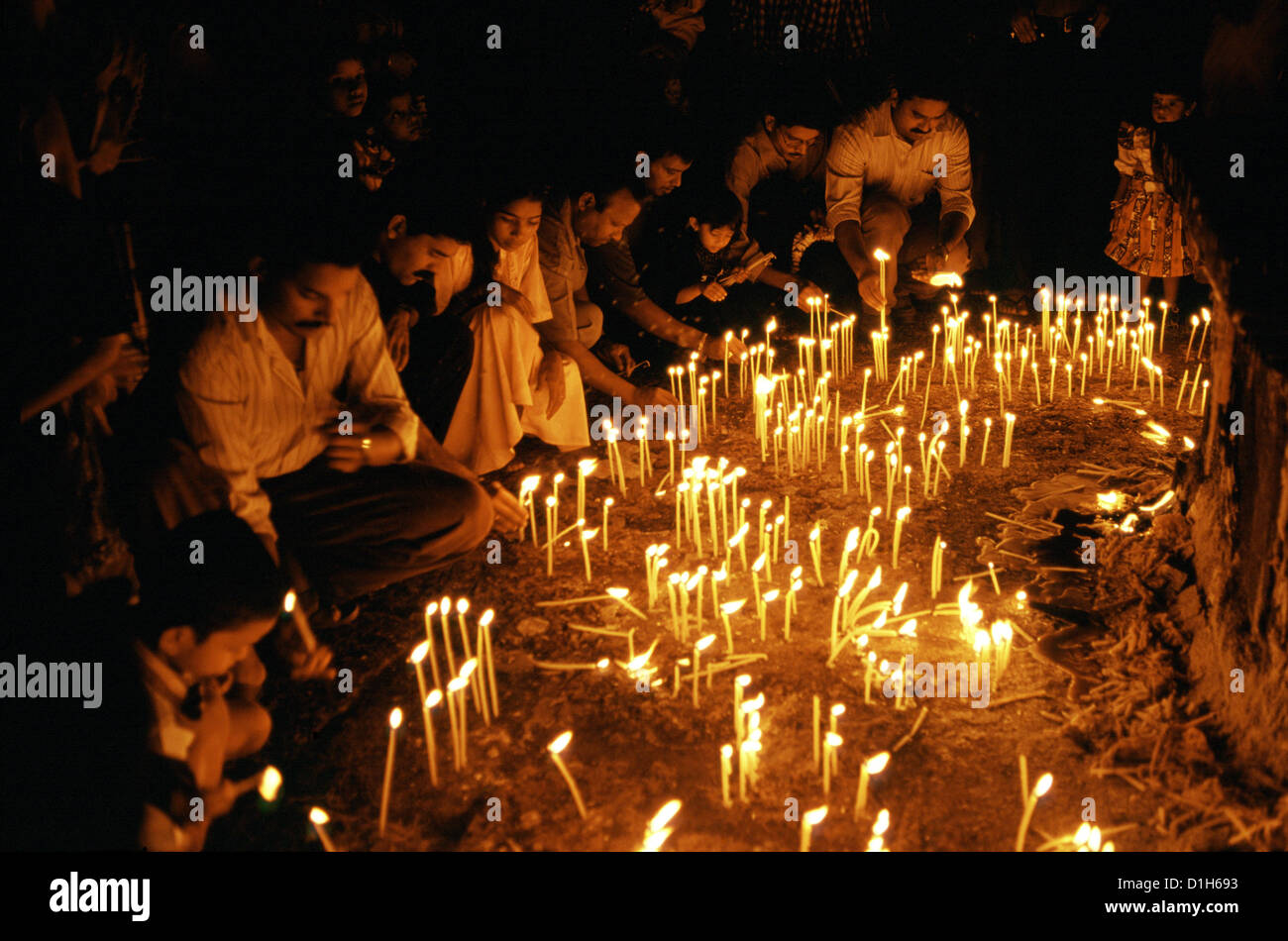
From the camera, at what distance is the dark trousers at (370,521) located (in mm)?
4488

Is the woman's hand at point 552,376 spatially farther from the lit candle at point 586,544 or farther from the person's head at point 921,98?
the person's head at point 921,98

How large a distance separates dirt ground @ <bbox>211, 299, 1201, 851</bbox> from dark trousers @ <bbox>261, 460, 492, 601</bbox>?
0.59ft

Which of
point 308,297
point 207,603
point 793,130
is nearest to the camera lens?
point 207,603

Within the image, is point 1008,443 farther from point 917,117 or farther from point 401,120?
point 401,120

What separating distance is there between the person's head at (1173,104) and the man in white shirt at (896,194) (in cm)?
148

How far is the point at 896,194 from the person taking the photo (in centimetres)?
862

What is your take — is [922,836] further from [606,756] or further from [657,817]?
[606,756]

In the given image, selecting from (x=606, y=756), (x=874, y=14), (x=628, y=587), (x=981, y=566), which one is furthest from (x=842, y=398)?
(x=874, y=14)

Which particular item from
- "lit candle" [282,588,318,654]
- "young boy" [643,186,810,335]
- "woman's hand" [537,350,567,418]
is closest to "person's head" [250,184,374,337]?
"lit candle" [282,588,318,654]

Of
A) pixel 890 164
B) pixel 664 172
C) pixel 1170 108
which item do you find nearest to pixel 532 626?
pixel 664 172

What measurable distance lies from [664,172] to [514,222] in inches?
68.4

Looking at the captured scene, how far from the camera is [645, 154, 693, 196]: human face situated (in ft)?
23.0

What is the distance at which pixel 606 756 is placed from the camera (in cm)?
370
